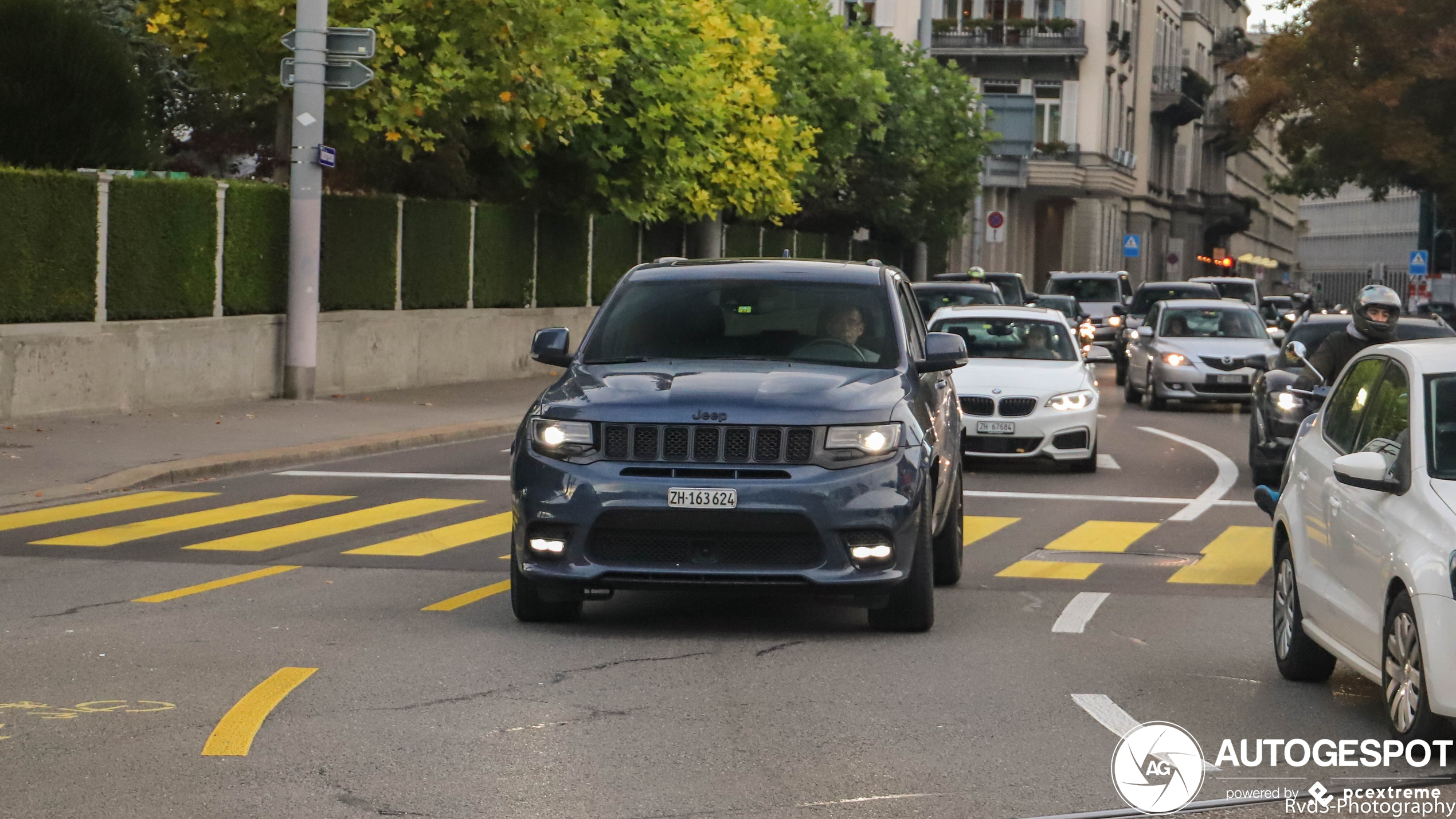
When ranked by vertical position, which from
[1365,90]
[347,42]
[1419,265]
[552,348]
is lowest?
[552,348]

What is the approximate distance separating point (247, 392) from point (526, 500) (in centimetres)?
1596

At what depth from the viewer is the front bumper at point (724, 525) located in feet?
30.1

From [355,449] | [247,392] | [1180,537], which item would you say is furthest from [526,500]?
[247,392]

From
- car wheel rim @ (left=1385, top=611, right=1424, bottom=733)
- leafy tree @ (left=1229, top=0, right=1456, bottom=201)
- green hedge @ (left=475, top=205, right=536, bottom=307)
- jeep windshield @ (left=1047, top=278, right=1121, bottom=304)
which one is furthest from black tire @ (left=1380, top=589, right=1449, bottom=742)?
leafy tree @ (left=1229, top=0, right=1456, bottom=201)

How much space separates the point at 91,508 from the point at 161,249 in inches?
327

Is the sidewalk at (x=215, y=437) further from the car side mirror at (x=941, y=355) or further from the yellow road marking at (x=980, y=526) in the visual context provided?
the car side mirror at (x=941, y=355)

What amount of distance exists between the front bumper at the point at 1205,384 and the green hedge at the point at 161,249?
1249cm

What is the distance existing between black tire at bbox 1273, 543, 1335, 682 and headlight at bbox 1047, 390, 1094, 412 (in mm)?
10195

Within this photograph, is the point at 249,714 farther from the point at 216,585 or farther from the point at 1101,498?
the point at 1101,498

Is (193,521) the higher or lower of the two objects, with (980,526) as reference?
lower

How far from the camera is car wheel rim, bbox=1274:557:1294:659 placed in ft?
28.6

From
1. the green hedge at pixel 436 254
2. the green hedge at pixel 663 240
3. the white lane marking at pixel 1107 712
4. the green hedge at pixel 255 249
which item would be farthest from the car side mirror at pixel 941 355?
the green hedge at pixel 663 240

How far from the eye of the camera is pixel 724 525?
9164 mm

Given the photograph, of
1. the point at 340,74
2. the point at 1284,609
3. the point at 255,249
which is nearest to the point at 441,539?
the point at 1284,609
